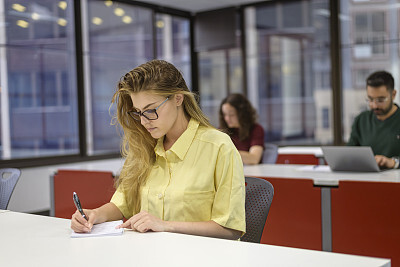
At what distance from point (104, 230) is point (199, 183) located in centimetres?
39

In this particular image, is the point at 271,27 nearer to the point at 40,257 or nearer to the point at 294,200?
the point at 294,200

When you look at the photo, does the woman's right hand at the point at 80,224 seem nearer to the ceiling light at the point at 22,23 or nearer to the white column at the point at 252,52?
the ceiling light at the point at 22,23

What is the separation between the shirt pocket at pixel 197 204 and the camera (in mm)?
1868

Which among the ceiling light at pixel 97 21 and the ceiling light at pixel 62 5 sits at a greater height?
the ceiling light at pixel 62 5

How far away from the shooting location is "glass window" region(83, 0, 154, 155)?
6.32 m

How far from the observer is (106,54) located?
21.3 ft

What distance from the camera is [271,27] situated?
7.01 metres

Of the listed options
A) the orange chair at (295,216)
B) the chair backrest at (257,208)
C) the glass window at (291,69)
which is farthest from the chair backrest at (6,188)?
the glass window at (291,69)

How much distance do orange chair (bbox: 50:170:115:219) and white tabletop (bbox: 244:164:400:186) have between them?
1160 mm

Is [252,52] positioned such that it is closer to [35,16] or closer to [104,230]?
[35,16]

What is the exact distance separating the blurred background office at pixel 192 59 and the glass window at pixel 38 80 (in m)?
0.01

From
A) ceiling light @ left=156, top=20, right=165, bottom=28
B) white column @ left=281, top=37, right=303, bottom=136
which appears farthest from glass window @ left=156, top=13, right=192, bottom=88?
white column @ left=281, top=37, right=303, bottom=136

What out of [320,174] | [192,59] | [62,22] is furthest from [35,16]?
[320,174]

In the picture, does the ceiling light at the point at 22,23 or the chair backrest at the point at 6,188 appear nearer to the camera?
the chair backrest at the point at 6,188
